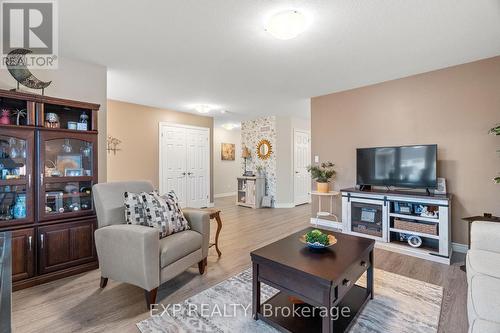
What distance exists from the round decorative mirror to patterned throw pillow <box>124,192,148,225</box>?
448 centimetres

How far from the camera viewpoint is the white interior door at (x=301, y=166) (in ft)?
21.3

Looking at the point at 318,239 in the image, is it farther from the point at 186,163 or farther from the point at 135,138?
the point at 186,163

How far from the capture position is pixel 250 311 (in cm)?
186

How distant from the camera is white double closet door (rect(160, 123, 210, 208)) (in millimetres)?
5445

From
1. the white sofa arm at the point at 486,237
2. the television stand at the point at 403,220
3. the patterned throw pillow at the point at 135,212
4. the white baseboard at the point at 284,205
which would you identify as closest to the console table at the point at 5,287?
the patterned throw pillow at the point at 135,212

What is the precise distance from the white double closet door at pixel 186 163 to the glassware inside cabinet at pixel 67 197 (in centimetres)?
261

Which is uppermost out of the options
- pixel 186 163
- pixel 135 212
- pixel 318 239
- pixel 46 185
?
pixel 186 163

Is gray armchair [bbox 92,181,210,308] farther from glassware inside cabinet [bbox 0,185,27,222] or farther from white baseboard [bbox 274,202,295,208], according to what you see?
white baseboard [bbox 274,202,295,208]

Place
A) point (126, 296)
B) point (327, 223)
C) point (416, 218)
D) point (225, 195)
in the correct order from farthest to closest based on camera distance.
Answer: point (225, 195)
point (327, 223)
point (416, 218)
point (126, 296)

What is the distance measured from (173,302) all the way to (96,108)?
221 centimetres

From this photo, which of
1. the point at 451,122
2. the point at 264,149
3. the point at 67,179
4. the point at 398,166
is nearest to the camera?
the point at 67,179

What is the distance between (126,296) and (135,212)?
0.71 meters

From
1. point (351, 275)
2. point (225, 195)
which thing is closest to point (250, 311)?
point (351, 275)

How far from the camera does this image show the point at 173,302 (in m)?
1.99
